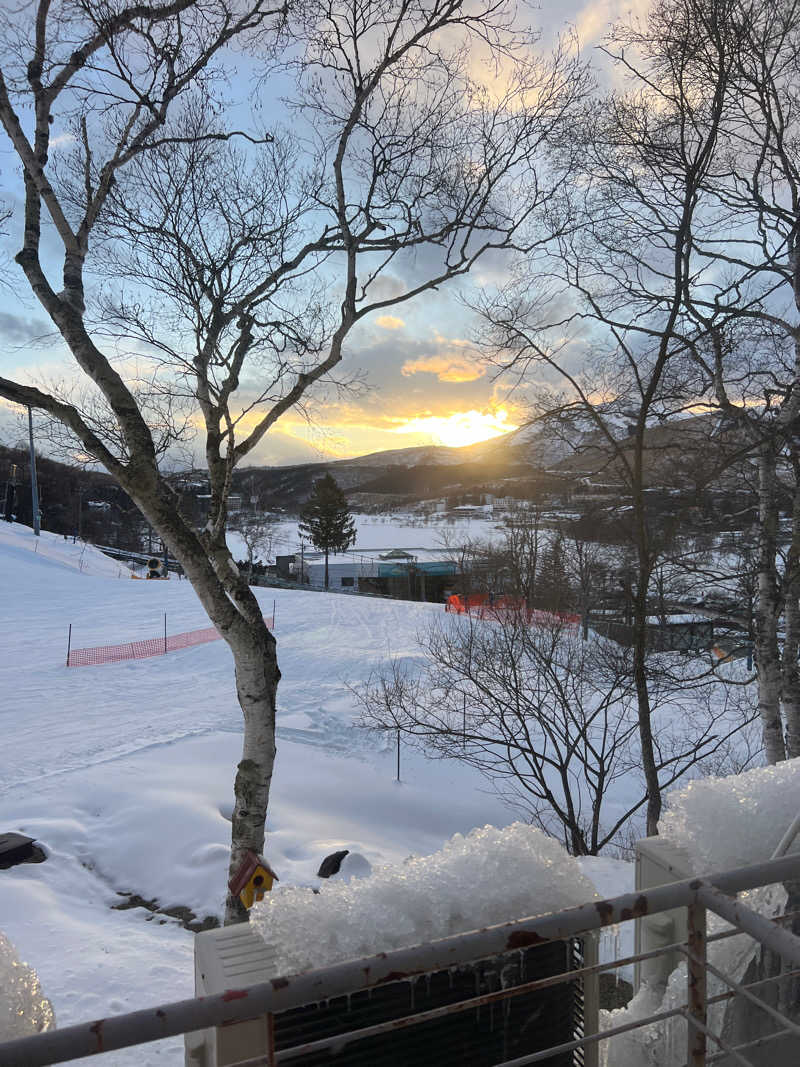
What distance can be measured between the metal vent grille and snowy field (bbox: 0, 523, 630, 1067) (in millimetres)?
4043

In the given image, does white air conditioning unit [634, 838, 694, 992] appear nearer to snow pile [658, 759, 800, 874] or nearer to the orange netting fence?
snow pile [658, 759, 800, 874]

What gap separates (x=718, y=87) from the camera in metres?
7.36

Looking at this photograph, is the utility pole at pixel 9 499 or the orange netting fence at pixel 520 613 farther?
the utility pole at pixel 9 499

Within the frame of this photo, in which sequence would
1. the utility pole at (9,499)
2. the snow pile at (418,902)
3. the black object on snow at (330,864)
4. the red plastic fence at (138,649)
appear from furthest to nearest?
1. the utility pole at (9,499)
2. the red plastic fence at (138,649)
3. the black object on snow at (330,864)
4. the snow pile at (418,902)

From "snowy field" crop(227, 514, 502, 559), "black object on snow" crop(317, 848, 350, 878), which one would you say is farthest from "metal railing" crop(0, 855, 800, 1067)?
"snowy field" crop(227, 514, 502, 559)

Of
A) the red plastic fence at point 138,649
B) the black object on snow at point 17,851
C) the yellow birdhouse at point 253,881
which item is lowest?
the red plastic fence at point 138,649

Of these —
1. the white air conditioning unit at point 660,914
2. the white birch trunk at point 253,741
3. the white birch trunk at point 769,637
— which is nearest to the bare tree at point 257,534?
the white birch trunk at point 769,637

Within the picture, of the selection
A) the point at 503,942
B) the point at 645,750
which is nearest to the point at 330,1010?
the point at 503,942

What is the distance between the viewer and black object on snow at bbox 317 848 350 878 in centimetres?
878

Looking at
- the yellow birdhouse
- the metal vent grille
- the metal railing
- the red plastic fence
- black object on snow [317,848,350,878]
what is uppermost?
the metal railing

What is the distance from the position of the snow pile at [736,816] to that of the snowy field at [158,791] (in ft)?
14.6

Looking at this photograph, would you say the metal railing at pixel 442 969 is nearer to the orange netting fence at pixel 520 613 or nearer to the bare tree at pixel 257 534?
the orange netting fence at pixel 520 613

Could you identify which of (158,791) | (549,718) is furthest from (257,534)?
(549,718)

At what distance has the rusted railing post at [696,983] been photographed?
4.77 ft
